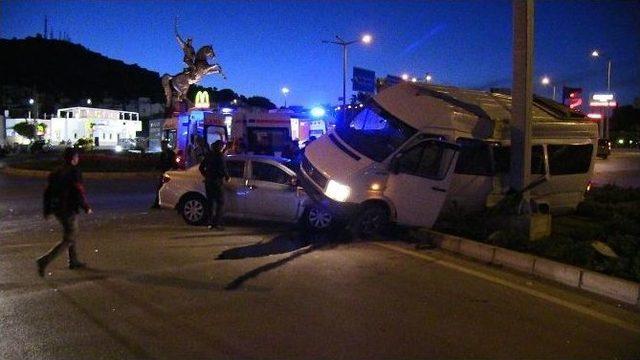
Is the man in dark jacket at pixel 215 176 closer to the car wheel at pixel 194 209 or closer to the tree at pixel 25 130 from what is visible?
the car wheel at pixel 194 209

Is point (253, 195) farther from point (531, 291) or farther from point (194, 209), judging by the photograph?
point (531, 291)

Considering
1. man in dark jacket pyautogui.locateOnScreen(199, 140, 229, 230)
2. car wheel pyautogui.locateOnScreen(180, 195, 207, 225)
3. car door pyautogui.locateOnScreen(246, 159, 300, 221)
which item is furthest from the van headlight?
car wheel pyautogui.locateOnScreen(180, 195, 207, 225)

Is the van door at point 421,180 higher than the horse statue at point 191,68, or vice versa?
the horse statue at point 191,68

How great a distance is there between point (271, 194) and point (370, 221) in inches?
82.1

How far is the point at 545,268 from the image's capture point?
821 centimetres

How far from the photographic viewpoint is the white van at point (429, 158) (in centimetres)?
1056

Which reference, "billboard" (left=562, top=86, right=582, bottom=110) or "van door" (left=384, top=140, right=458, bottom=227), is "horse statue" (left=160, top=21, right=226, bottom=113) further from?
"van door" (left=384, top=140, right=458, bottom=227)

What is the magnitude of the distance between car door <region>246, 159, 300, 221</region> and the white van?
43cm

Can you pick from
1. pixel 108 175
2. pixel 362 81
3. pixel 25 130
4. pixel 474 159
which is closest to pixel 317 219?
pixel 474 159

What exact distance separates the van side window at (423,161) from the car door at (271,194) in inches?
87.8

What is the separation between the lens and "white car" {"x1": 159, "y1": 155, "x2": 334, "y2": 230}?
11633 mm

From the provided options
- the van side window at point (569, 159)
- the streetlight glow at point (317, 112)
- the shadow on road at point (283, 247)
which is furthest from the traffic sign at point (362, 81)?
Result: the shadow on road at point (283, 247)

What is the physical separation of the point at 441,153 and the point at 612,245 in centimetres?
302

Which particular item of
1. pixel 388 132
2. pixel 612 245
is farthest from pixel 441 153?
pixel 612 245
